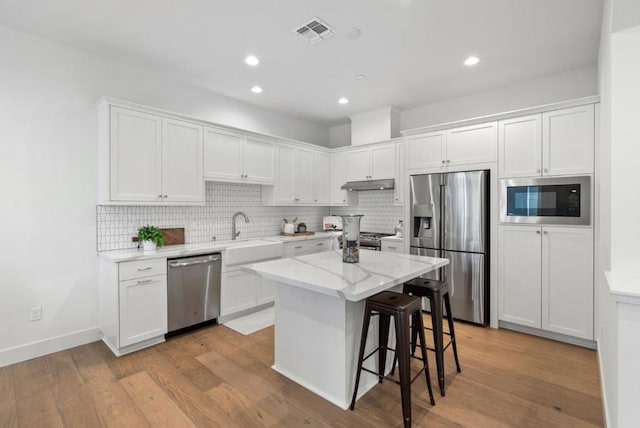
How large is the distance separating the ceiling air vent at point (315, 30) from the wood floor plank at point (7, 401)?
3491 millimetres

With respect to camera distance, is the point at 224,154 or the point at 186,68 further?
the point at 224,154

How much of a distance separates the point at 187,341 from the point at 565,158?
13.9 ft

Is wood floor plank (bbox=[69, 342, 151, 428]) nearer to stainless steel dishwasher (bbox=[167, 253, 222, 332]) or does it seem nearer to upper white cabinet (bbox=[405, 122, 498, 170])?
stainless steel dishwasher (bbox=[167, 253, 222, 332])

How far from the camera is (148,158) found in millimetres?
3230

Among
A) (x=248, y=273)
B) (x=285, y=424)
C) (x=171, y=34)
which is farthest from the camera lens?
(x=248, y=273)

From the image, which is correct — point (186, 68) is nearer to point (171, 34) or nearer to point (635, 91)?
point (171, 34)

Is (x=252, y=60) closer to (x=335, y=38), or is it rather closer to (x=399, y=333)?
(x=335, y=38)

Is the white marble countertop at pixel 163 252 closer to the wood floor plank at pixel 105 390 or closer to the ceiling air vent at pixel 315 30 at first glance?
the wood floor plank at pixel 105 390

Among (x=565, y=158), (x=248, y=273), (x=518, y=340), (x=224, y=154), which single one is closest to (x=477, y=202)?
(x=565, y=158)

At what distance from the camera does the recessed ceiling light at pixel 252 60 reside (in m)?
3.16

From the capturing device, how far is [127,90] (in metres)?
3.36

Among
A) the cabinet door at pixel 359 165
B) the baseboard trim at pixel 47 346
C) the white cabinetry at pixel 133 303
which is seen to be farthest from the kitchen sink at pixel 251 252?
the cabinet door at pixel 359 165

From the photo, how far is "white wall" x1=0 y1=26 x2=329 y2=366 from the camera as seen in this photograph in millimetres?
2699

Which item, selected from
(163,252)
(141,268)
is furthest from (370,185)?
(141,268)
